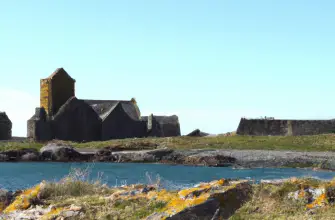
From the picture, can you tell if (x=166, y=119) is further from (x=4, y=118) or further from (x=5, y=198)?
(x=5, y=198)

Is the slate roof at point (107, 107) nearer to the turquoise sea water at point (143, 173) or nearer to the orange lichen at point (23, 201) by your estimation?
the turquoise sea water at point (143, 173)

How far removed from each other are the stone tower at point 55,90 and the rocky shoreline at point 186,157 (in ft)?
73.0

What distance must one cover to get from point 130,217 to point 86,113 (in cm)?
7626

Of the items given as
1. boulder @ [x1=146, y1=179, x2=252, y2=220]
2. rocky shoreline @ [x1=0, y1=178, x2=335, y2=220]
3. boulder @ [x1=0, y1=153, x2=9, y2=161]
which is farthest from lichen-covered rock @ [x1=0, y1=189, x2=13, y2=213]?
boulder @ [x1=0, y1=153, x2=9, y2=161]

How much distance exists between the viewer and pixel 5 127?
309 feet

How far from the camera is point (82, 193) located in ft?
48.2

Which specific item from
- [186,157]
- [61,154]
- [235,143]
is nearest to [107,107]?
[61,154]

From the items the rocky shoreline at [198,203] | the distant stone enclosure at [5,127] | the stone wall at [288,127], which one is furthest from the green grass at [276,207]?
the distant stone enclosure at [5,127]

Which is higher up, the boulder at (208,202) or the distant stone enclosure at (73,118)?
the distant stone enclosure at (73,118)

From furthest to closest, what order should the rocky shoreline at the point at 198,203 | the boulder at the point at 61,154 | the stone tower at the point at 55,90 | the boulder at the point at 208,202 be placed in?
1. the stone tower at the point at 55,90
2. the boulder at the point at 61,154
3. the rocky shoreline at the point at 198,203
4. the boulder at the point at 208,202

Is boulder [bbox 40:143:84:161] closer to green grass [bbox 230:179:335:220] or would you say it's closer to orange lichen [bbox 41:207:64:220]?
orange lichen [bbox 41:207:64:220]

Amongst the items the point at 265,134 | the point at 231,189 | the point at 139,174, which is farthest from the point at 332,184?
the point at 265,134

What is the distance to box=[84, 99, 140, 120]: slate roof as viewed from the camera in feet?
292

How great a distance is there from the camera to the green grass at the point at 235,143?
198 feet
